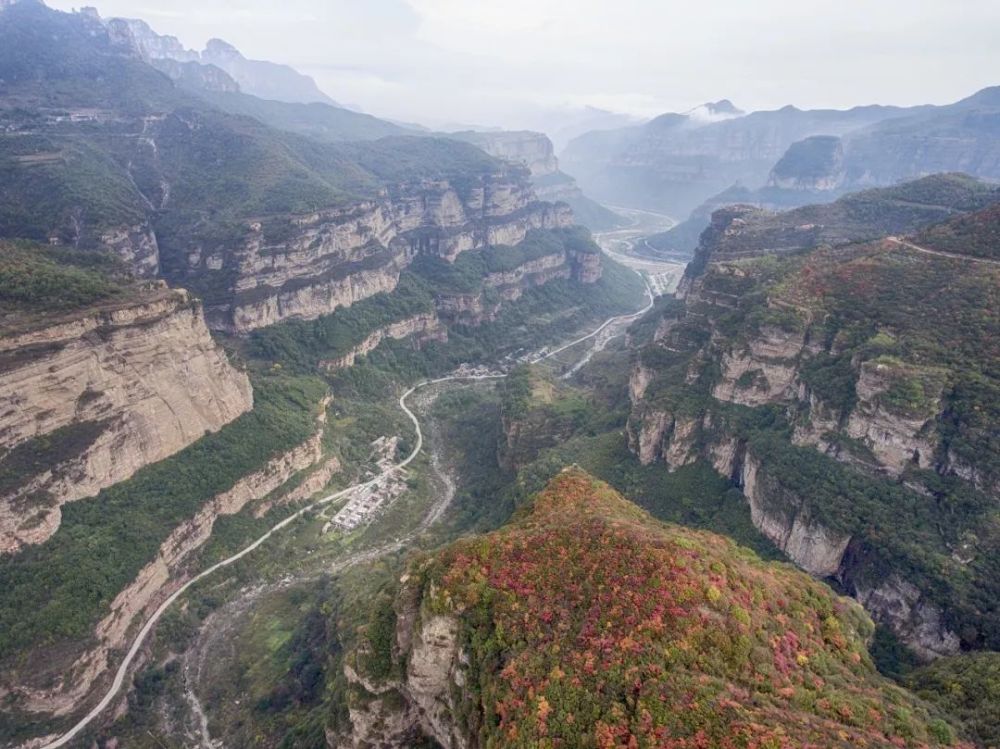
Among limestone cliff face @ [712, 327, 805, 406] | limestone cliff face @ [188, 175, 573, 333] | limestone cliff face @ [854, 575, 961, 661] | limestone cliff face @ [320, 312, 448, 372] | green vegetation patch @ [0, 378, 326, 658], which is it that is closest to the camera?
limestone cliff face @ [854, 575, 961, 661]

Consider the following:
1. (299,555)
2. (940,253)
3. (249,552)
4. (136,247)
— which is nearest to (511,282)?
(136,247)

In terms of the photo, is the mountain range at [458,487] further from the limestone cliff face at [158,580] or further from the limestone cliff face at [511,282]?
the limestone cliff face at [511,282]

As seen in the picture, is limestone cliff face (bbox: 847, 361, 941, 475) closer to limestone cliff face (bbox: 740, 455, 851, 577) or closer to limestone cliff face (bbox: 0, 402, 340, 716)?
limestone cliff face (bbox: 740, 455, 851, 577)

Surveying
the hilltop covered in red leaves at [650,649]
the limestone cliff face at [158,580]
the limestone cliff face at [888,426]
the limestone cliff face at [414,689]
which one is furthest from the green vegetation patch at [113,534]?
the limestone cliff face at [888,426]

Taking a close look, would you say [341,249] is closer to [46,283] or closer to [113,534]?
[46,283]

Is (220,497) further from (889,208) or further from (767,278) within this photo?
(889,208)

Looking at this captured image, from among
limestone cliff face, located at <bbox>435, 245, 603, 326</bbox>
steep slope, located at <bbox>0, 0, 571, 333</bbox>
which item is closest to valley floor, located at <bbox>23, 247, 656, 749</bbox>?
steep slope, located at <bbox>0, 0, 571, 333</bbox>
